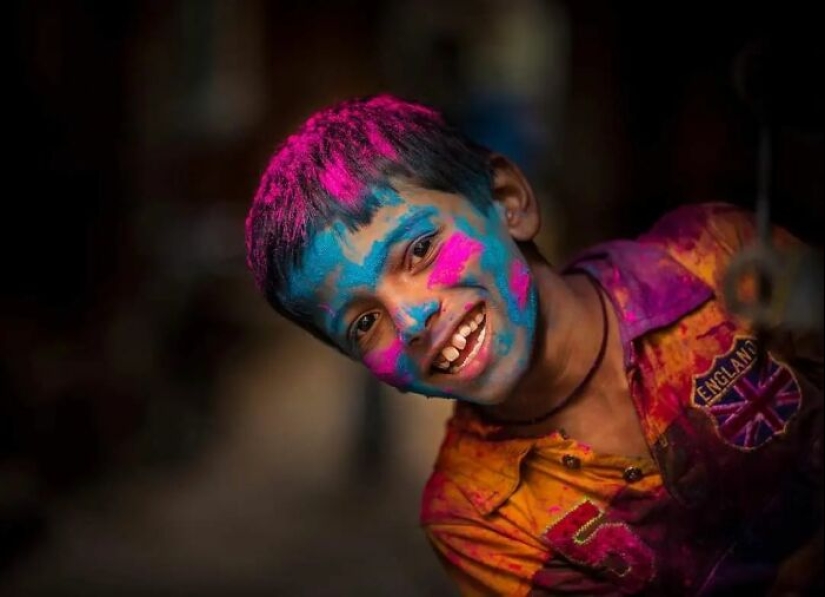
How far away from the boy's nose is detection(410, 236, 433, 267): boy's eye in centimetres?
2

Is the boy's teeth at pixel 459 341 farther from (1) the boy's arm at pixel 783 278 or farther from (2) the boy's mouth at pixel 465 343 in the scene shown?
(1) the boy's arm at pixel 783 278

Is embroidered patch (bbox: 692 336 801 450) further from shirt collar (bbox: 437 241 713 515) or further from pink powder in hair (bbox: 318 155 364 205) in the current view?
pink powder in hair (bbox: 318 155 364 205)

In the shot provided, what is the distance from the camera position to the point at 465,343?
593 millimetres

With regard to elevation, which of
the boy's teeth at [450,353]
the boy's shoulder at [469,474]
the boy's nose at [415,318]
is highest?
the boy's nose at [415,318]

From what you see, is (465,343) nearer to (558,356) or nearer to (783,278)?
(558,356)

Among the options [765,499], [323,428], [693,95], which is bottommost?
[323,428]

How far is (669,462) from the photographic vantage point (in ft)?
2.06

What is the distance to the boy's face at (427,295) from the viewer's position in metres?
0.58

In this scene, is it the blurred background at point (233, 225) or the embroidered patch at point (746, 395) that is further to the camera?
the blurred background at point (233, 225)

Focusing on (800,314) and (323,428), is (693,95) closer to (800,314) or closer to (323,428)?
(800,314)

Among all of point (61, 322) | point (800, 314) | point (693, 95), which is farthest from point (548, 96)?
point (61, 322)

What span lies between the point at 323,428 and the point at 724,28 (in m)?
0.47

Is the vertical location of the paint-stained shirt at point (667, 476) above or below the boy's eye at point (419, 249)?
below

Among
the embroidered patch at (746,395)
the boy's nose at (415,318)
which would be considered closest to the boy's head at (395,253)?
the boy's nose at (415,318)
